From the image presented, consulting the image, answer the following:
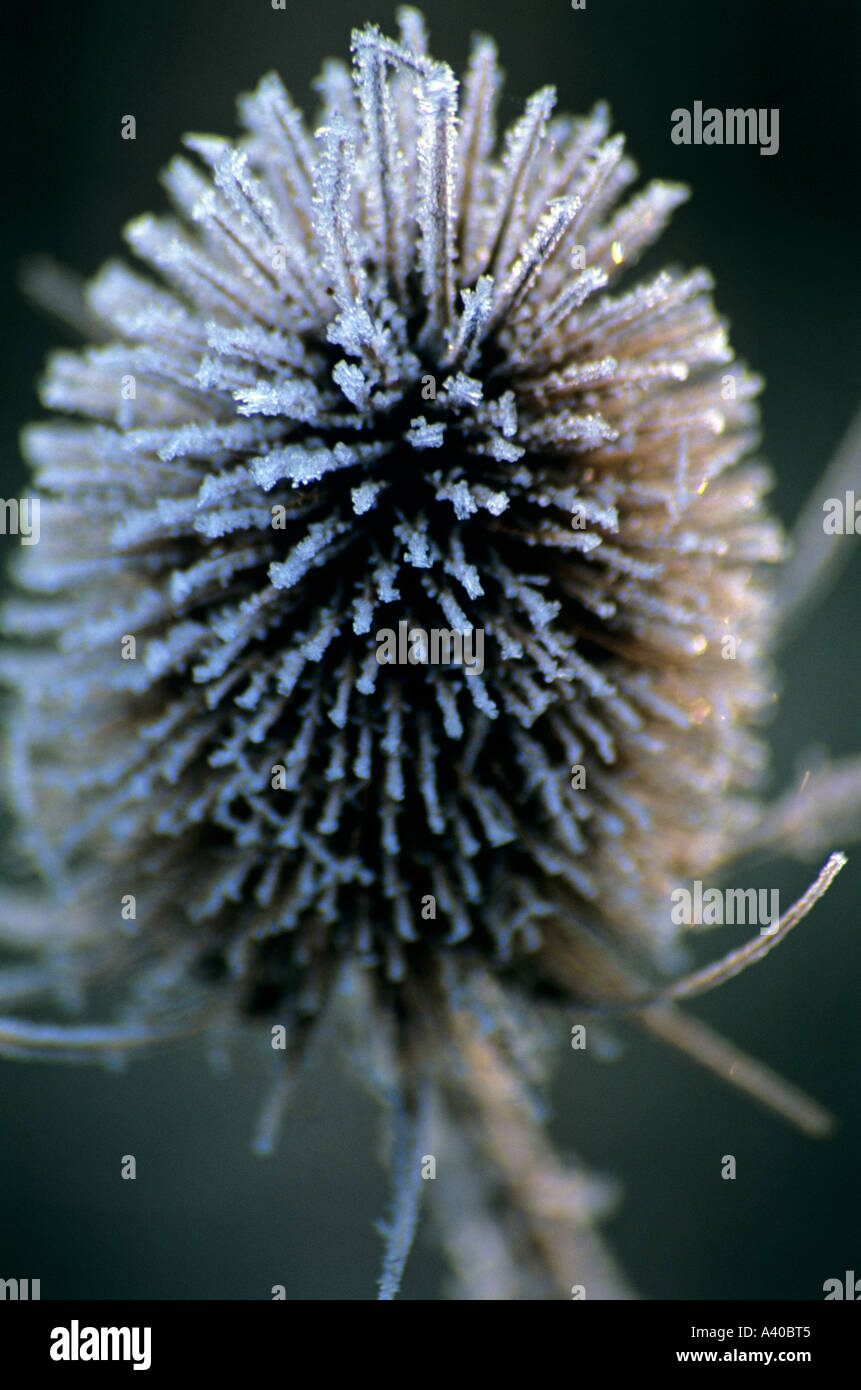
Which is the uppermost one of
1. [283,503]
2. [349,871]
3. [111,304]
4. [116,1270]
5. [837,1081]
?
[111,304]

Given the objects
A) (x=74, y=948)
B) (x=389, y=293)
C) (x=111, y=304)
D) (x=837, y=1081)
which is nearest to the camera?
(x=389, y=293)

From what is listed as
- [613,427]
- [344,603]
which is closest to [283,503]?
[344,603]

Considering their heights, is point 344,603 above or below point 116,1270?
above

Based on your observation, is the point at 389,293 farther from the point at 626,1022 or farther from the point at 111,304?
the point at 626,1022

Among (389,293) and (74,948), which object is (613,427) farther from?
(74,948)

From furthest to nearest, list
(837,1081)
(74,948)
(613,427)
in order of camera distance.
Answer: (837,1081) < (74,948) < (613,427)
